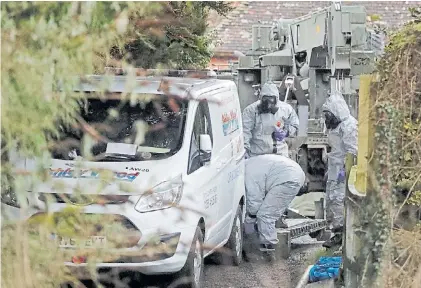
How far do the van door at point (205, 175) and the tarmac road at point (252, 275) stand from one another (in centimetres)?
60

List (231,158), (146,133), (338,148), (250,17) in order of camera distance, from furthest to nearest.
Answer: (250,17) < (338,148) < (231,158) < (146,133)

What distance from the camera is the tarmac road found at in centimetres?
793

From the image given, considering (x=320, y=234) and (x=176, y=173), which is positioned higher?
(x=176, y=173)

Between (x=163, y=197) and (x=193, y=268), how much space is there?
31.4 inches

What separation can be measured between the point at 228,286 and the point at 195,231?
3.93ft

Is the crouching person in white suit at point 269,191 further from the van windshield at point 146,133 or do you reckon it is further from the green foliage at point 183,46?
the van windshield at point 146,133

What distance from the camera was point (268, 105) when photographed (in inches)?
435

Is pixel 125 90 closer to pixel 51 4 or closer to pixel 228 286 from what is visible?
pixel 51 4

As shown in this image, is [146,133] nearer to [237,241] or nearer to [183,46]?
[237,241]

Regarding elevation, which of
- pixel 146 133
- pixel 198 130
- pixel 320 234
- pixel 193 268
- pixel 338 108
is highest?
pixel 146 133

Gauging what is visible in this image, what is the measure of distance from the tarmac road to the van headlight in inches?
33.5

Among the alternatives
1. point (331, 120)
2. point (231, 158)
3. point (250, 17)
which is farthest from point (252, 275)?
point (250, 17)

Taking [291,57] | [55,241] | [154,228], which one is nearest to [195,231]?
[154,228]

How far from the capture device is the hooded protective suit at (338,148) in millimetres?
11133
